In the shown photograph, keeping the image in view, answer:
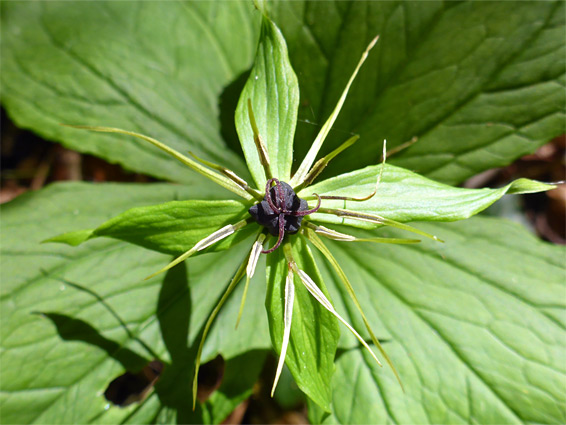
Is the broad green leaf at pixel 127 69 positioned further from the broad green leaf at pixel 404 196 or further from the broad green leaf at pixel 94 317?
the broad green leaf at pixel 404 196

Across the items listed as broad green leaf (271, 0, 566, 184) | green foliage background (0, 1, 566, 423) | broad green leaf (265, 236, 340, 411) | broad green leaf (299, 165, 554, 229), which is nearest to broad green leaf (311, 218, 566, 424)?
green foliage background (0, 1, 566, 423)

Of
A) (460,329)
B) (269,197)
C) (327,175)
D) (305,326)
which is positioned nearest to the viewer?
(269,197)

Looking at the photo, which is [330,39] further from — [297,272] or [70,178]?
[70,178]

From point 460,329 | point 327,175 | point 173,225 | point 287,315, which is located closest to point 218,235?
point 173,225

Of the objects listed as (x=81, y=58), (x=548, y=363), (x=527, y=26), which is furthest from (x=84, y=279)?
(x=527, y=26)

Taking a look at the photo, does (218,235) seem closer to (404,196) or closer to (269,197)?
(269,197)

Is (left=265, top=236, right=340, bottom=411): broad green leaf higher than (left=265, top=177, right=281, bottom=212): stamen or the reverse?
the reverse

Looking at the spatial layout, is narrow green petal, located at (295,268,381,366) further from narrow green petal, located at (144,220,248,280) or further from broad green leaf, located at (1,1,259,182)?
broad green leaf, located at (1,1,259,182)

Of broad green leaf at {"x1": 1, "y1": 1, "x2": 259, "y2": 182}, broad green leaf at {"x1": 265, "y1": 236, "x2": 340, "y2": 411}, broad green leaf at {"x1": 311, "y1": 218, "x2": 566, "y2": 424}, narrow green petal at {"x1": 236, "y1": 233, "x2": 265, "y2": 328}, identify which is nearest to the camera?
narrow green petal at {"x1": 236, "y1": 233, "x2": 265, "y2": 328}
